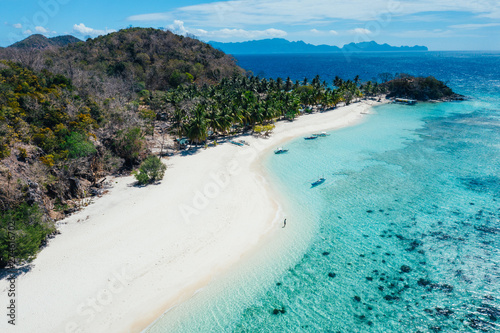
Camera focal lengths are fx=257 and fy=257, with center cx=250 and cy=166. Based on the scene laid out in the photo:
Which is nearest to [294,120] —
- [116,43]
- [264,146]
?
[264,146]

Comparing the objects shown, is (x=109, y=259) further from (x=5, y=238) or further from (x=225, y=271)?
(x=225, y=271)


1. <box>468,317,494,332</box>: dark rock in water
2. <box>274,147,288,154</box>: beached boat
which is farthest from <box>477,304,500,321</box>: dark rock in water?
<box>274,147,288,154</box>: beached boat

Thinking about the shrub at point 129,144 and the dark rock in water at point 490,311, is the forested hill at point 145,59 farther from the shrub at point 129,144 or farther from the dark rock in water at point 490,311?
the dark rock in water at point 490,311

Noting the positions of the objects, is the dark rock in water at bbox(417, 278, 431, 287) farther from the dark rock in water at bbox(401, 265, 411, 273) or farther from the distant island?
the distant island

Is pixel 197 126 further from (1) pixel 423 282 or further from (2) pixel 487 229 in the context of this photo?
(2) pixel 487 229

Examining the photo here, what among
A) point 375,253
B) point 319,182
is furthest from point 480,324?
point 319,182

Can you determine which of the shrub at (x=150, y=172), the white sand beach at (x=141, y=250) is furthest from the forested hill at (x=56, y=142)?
the shrub at (x=150, y=172)
